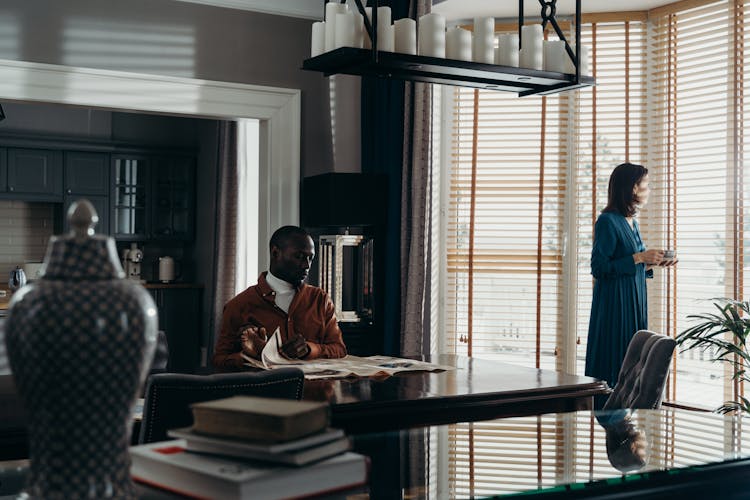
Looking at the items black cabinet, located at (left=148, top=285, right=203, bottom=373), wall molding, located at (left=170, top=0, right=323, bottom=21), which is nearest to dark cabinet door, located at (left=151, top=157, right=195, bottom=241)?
black cabinet, located at (left=148, top=285, right=203, bottom=373)

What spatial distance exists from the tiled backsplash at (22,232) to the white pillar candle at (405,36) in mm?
5959

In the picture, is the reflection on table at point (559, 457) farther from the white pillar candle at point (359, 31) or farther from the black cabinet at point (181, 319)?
the black cabinet at point (181, 319)

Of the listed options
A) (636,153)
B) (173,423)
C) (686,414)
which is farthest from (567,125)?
(173,423)

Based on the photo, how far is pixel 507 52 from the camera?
10.2 ft

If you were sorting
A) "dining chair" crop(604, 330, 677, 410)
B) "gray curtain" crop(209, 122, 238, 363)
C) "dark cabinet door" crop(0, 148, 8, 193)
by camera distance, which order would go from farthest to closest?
"dark cabinet door" crop(0, 148, 8, 193) → "gray curtain" crop(209, 122, 238, 363) → "dining chair" crop(604, 330, 677, 410)

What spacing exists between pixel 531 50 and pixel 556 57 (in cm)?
10

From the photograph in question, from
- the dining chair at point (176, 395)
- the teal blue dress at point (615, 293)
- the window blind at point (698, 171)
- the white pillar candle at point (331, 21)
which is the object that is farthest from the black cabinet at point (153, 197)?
the dining chair at point (176, 395)

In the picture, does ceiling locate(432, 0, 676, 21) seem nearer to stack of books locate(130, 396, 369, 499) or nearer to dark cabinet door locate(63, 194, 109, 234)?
dark cabinet door locate(63, 194, 109, 234)

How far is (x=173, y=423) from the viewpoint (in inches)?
74.6

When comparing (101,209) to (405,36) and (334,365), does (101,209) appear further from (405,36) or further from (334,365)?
(405,36)

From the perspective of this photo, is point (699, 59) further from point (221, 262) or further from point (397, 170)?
point (221, 262)

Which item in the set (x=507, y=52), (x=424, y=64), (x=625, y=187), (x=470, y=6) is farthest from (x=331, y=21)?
(x=470, y=6)

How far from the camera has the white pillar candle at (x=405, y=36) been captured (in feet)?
9.50

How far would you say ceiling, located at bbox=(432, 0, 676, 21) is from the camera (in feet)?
16.2
